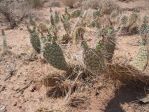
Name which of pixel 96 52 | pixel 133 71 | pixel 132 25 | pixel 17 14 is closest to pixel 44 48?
pixel 96 52

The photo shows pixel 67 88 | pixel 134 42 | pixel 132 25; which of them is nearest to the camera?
pixel 67 88

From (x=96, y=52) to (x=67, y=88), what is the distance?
69 centimetres

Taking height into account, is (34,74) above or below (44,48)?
below

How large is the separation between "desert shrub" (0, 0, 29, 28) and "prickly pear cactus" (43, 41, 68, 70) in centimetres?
442

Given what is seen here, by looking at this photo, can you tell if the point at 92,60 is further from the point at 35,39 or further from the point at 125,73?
the point at 35,39

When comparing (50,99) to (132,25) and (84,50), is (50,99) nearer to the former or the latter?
(84,50)

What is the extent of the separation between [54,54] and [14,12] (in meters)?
5.55

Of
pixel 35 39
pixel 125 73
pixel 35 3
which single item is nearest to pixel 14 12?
pixel 35 3

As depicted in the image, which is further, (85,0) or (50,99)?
(85,0)

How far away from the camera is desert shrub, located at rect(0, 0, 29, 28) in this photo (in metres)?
9.74

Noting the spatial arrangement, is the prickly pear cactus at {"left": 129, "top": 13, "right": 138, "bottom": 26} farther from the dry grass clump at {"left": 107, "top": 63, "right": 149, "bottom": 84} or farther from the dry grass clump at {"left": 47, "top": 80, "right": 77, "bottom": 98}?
the dry grass clump at {"left": 47, "top": 80, "right": 77, "bottom": 98}

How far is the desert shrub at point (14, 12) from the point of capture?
9.74 metres

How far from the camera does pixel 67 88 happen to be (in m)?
5.12

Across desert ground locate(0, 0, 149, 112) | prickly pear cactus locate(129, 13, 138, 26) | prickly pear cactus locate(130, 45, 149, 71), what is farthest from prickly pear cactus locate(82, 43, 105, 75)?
prickly pear cactus locate(129, 13, 138, 26)
